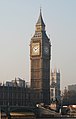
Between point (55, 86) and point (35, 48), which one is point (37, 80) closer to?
point (35, 48)

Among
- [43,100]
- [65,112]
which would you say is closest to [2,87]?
[43,100]

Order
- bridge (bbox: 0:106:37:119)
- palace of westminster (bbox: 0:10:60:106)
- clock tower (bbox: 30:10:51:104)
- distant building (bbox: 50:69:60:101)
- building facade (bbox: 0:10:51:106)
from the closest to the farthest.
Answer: bridge (bbox: 0:106:37:119) < palace of westminster (bbox: 0:10:60:106) < building facade (bbox: 0:10:51:106) < clock tower (bbox: 30:10:51:104) < distant building (bbox: 50:69:60:101)

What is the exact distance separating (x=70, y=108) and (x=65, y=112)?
4.70 metres

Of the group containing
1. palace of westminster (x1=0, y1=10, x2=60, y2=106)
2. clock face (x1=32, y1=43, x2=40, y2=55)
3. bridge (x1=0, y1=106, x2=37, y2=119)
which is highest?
clock face (x1=32, y1=43, x2=40, y2=55)

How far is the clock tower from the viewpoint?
84.2m

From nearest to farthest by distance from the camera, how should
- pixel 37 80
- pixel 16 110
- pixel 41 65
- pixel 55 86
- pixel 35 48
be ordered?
pixel 16 110 → pixel 41 65 → pixel 37 80 → pixel 35 48 → pixel 55 86

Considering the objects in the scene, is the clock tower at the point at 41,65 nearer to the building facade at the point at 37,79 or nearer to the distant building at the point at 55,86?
the building facade at the point at 37,79

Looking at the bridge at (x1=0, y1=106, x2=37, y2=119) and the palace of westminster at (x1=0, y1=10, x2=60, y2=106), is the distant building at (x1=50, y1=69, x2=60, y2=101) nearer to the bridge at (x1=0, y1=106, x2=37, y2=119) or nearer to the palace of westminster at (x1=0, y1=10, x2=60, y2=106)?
the palace of westminster at (x1=0, y1=10, x2=60, y2=106)

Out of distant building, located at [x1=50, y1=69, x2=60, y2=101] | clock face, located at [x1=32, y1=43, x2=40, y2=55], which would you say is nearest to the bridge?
clock face, located at [x1=32, y1=43, x2=40, y2=55]

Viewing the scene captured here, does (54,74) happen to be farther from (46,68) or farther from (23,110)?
(23,110)

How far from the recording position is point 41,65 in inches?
3319

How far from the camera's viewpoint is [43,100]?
84.3 meters

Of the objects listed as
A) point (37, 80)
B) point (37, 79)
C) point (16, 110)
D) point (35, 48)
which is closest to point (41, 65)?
point (37, 79)

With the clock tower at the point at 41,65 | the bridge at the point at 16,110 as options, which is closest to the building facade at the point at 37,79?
the clock tower at the point at 41,65
